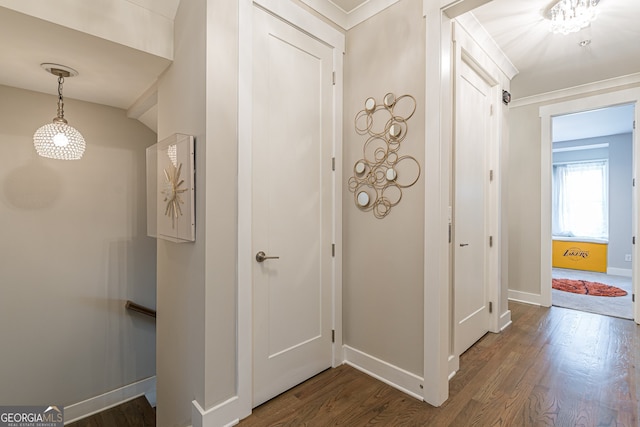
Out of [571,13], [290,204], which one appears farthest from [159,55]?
[571,13]

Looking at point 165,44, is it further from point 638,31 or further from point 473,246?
point 638,31

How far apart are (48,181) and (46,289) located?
90 centimetres

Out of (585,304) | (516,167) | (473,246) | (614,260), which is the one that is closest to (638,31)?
(516,167)

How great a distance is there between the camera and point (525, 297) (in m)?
3.96

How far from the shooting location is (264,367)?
1887mm

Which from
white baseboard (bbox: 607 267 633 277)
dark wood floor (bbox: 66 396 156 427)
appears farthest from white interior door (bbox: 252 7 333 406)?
white baseboard (bbox: 607 267 633 277)

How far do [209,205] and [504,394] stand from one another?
222 centimetres

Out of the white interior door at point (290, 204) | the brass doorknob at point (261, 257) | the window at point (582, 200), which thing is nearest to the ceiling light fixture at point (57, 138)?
the white interior door at point (290, 204)

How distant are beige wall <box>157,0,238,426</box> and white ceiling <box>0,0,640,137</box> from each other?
37cm

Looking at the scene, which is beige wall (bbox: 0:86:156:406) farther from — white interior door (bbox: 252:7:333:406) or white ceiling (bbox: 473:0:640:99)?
white ceiling (bbox: 473:0:640:99)

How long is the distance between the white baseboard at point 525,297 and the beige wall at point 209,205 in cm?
390

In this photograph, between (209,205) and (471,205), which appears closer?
(209,205)

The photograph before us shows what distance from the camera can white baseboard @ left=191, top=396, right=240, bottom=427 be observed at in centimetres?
159

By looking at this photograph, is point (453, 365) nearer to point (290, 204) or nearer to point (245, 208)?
point (290, 204)
